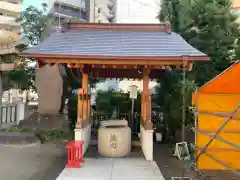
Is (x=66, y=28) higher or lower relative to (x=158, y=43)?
higher

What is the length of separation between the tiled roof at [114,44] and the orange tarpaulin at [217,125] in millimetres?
1233

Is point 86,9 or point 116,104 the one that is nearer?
point 116,104

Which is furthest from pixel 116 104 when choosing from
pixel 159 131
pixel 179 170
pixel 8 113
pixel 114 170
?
pixel 114 170

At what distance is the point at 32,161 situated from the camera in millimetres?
9242

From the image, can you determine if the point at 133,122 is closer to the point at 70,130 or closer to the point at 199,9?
the point at 70,130

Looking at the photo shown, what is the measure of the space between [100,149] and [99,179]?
2705 mm

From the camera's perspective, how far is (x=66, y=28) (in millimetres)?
10859

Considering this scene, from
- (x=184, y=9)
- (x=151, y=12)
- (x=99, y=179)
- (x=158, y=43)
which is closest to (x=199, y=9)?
(x=184, y=9)

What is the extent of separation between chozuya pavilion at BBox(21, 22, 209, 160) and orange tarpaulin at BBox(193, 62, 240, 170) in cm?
109

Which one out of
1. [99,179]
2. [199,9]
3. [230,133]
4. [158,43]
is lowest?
[99,179]

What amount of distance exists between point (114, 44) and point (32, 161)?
4240 mm

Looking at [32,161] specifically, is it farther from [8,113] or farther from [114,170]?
[8,113]

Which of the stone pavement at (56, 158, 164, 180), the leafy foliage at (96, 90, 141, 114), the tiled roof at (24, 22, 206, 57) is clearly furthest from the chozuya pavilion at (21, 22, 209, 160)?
the leafy foliage at (96, 90, 141, 114)

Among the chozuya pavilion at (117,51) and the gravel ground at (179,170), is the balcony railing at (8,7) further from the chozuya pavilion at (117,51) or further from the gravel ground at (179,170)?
the gravel ground at (179,170)
